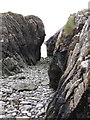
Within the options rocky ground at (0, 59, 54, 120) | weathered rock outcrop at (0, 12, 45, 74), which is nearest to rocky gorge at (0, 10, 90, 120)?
rocky ground at (0, 59, 54, 120)

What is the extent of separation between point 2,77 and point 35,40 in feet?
90.8

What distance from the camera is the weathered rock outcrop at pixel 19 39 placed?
111ft

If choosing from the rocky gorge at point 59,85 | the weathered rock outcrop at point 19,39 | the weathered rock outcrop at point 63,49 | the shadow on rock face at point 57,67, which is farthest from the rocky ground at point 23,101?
the weathered rock outcrop at point 19,39

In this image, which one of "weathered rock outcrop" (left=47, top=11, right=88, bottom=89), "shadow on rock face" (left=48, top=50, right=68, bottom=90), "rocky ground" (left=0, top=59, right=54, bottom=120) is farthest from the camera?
"shadow on rock face" (left=48, top=50, right=68, bottom=90)

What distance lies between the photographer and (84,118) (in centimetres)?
785

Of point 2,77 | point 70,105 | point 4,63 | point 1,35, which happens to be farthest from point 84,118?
point 1,35

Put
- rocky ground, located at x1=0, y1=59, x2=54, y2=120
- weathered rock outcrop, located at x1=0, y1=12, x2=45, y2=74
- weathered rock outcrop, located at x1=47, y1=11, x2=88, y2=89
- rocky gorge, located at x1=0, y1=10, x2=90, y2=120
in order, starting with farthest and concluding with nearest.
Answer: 1. weathered rock outcrop, located at x1=0, y1=12, x2=45, y2=74
2. weathered rock outcrop, located at x1=47, y1=11, x2=88, y2=89
3. rocky ground, located at x1=0, y1=59, x2=54, y2=120
4. rocky gorge, located at x1=0, y1=10, x2=90, y2=120

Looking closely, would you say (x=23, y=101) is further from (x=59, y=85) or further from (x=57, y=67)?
(x=57, y=67)

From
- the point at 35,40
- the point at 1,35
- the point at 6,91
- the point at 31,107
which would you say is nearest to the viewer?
the point at 31,107

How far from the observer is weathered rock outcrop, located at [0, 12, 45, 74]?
1334 inches

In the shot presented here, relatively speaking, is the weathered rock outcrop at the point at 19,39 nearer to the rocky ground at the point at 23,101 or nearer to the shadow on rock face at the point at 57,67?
the rocky ground at the point at 23,101

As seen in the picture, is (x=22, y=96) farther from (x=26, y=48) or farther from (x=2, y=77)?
(x=26, y=48)

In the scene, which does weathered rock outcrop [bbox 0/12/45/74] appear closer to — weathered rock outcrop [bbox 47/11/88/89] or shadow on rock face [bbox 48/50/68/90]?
shadow on rock face [bbox 48/50/68/90]

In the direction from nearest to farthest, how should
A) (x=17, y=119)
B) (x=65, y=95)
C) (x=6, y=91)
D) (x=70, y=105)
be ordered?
(x=70, y=105)
(x=65, y=95)
(x=17, y=119)
(x=6, y=91)
